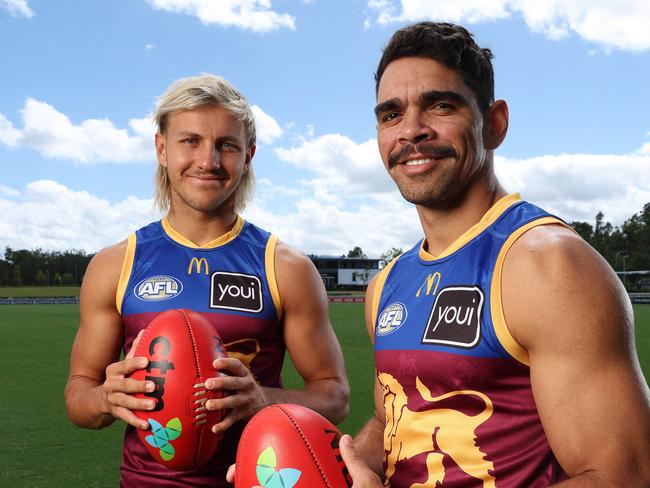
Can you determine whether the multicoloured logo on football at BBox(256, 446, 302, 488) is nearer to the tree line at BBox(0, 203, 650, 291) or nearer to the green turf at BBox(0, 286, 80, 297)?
the green turf at BBox(0, 286, 80, 297)

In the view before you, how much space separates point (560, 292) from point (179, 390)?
1.43 meters

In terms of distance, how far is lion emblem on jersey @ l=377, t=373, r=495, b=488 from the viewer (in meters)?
1.90

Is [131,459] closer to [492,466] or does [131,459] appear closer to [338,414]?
[338,414]

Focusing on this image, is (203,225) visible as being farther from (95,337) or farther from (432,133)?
(432,133)

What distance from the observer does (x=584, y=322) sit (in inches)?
65.6

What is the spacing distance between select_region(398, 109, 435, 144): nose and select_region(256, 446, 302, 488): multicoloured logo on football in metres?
1.11

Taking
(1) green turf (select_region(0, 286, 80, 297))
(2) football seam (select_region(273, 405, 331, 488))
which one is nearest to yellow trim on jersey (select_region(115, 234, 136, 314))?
(2) football seam (select_region(273, 405, 331, 488))

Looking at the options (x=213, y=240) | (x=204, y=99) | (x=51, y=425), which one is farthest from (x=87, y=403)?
(x=51, y=425)

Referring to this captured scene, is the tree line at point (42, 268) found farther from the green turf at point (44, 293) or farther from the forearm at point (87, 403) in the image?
the forearm at point (87, 403)

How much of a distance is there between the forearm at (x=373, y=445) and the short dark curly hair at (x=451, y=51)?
51.0 inches

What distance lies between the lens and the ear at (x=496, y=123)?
2299mm

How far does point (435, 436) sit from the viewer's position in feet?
6.57

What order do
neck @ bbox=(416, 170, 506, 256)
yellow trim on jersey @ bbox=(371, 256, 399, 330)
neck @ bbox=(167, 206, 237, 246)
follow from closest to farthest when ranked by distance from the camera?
neck @ bbox=(416, 170, 506, 256), yellow trim on jersey @ bbox=(371, 256, 399, 330), neck @ bbox=(167, 206, 237, 246)

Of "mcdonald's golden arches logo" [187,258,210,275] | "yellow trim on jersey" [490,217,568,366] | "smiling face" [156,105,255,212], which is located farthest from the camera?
"mcdonald's golden arches logo" [187,258,210,275]
